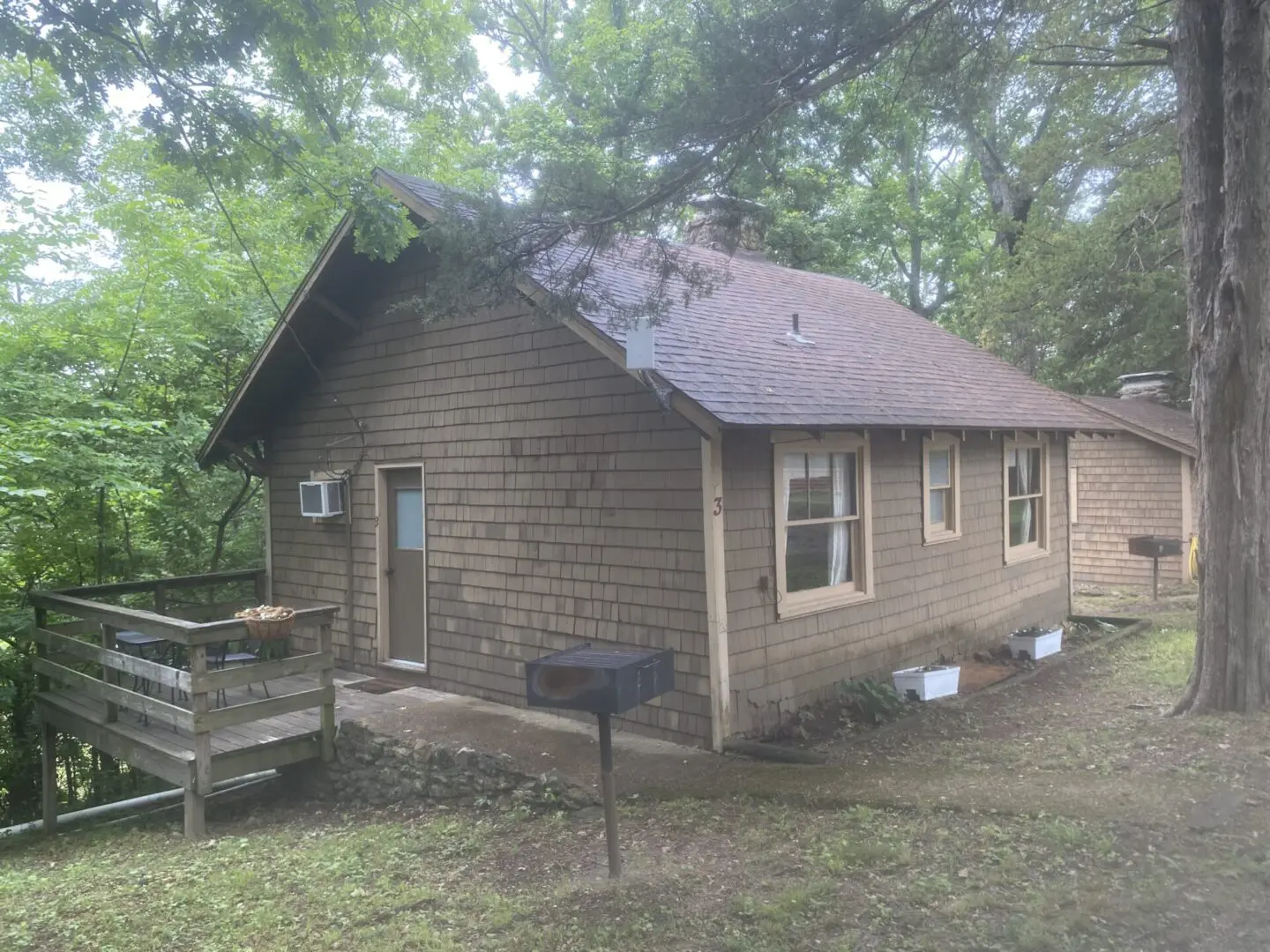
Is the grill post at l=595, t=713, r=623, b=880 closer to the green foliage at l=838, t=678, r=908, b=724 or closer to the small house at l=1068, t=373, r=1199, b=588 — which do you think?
the green foliage at l=838, t=678, r=908, b=724

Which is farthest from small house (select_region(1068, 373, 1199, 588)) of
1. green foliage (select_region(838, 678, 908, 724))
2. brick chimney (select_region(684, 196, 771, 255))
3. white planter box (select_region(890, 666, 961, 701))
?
brick chimney (select_region(684, 196, 771, 255))

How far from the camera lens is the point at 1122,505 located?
1655 centimetres

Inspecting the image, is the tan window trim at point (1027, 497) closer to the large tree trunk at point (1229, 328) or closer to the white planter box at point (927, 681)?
the white planter box at point (927, 681)

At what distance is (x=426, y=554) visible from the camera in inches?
353

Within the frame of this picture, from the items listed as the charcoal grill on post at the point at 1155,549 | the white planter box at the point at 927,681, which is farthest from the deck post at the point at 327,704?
the charcoal grill on post at the point at 1155,549

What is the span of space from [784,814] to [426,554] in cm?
491

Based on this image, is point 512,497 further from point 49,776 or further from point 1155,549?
point 1155,549

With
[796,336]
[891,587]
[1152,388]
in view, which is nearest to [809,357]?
[796,336]

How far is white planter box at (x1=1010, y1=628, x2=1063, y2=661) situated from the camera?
10.3m

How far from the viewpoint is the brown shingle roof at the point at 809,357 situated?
6844 millimetres

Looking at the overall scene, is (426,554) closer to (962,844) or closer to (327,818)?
(327,818)

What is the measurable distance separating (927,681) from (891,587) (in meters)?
0.95

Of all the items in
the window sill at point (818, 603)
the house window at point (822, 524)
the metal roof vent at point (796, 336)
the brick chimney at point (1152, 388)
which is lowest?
the window sill at point (818, 603)

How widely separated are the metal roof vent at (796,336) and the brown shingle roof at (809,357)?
0.04 metres
